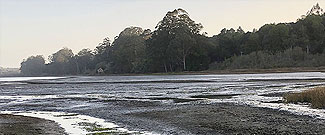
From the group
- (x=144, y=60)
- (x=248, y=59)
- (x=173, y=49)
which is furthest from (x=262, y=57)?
(x=144, y=60)

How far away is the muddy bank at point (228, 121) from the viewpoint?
49.8 feet

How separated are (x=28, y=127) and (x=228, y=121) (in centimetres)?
949

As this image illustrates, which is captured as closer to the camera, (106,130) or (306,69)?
(106,130)

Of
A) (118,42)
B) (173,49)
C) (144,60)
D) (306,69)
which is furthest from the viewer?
(118,42)

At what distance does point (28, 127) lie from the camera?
18344mm

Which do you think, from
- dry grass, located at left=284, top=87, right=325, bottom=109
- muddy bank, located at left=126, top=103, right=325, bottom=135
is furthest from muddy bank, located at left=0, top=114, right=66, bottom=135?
dry grass, located at left=284, top=87, right=325, bottom=109

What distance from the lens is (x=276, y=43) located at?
333ft

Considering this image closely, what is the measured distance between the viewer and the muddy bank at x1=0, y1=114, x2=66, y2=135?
1667 cm

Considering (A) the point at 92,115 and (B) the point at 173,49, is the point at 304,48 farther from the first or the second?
(A) the point at 92,115

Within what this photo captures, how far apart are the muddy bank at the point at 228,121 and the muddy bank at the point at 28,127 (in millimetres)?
3915

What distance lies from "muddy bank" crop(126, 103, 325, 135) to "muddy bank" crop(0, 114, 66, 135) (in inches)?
154

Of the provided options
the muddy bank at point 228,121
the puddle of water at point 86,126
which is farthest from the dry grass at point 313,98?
the puddle of water at point 86,126

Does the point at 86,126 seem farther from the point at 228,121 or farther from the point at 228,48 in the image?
the point at 228,48

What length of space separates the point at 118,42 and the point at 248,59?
7548 centimetres
